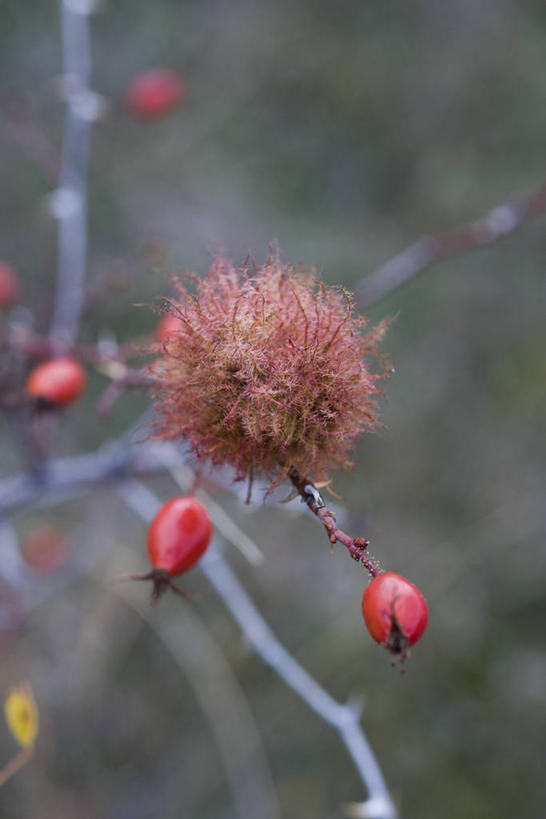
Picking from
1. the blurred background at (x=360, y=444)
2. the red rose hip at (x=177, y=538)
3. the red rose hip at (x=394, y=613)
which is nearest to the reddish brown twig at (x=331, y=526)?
the red rose hip at (x=394, y=613)

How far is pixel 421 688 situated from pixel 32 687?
5.59 ft

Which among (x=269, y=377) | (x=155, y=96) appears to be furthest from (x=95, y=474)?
(x=155, y=96)

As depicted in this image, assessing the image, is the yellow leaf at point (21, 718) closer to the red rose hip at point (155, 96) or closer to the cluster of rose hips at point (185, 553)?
the cluster of rose hips at point (185, 553)

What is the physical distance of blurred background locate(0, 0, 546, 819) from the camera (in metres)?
2.71

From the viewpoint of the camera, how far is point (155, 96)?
2.83 metres

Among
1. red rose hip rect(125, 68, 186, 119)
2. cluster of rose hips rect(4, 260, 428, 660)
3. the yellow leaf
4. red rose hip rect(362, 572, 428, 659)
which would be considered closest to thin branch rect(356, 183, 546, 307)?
cluster of rose hips rect(4, 260, 428, 660)

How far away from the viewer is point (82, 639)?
2.98 metres

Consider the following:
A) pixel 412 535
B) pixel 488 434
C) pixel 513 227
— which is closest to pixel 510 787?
pixel 412 535

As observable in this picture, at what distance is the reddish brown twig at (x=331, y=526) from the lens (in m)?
0.74

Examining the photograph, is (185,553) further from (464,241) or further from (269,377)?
(464,241)

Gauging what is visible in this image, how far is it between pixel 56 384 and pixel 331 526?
76 centimetres

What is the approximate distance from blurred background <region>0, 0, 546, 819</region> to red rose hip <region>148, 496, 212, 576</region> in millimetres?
482

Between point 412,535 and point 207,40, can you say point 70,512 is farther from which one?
point 207,40

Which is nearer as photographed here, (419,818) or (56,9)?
(419,818)
